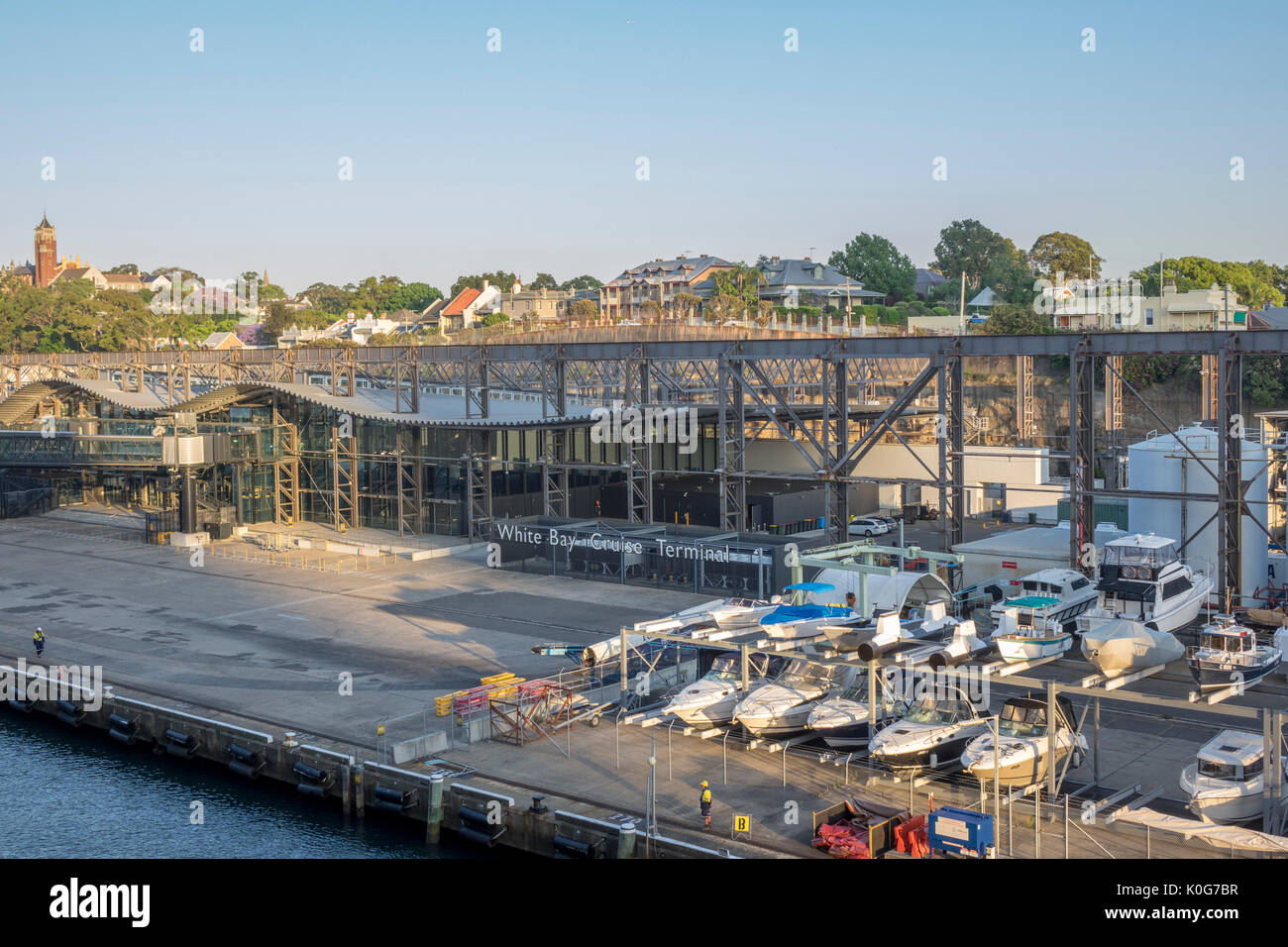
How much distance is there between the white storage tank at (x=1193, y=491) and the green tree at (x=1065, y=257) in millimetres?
108694

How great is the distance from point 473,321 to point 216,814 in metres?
157

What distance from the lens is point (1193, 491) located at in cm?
4822

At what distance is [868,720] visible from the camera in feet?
94.7

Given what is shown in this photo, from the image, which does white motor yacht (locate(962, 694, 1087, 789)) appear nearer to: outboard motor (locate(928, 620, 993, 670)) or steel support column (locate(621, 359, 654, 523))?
outboard motor (locate(928, 620, 993, 670))

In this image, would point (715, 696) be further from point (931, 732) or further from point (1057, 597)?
point (1057, 597)

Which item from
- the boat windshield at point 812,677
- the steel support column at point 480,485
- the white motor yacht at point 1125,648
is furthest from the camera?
the steel support column at point 480,485

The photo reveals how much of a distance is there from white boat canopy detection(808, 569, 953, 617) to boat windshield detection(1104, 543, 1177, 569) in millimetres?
5987

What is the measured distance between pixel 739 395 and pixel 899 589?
18.9 m

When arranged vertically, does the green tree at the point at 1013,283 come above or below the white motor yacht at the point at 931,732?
above

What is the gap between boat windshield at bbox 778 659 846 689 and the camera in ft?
103

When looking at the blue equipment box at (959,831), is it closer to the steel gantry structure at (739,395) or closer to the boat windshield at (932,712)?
the boat windshield at (932,712)

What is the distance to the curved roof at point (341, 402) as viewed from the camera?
64.8m

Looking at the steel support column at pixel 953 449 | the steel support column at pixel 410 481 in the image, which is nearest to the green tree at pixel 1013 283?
the steel support column at pixel 410 481

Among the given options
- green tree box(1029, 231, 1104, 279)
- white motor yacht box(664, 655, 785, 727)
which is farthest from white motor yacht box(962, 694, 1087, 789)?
green tree box(1029, 231, 1104, 279)
